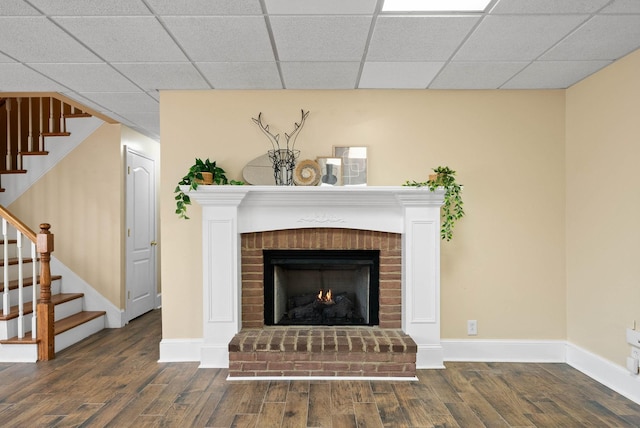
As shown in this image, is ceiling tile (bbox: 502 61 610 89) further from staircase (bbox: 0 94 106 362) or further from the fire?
staircase (bbox: 0 94 106 362)

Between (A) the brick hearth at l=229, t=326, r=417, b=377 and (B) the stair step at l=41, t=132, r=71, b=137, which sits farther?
(B) the stair step at l=41, t=132, r=71, b=137

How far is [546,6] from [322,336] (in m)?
2.67

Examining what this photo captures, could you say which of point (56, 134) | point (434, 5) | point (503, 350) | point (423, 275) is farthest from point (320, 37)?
point (56, 134)

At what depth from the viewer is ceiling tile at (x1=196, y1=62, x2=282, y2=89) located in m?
3.11

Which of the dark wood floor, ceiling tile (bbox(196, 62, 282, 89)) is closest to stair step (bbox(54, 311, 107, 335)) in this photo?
the dark wood floor

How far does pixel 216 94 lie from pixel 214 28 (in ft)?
3.86

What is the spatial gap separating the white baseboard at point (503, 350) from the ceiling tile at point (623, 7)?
2.57m

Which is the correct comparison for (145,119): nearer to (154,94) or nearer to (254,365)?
(154,94)

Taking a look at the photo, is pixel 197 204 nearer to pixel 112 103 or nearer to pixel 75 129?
pixel 112 103

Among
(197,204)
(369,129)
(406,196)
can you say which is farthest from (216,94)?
(406,196)

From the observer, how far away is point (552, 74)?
329cm

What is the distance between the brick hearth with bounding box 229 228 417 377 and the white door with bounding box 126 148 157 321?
2165mm

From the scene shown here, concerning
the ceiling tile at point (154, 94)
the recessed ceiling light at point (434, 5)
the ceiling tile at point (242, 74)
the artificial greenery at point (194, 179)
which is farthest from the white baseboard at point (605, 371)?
the ceiling tile at point (154, 94)

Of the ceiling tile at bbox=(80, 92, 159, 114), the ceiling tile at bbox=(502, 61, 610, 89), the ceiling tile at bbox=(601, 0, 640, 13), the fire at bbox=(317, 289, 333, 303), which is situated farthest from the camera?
the fire at bbox=(317, 289, 333, 303)
